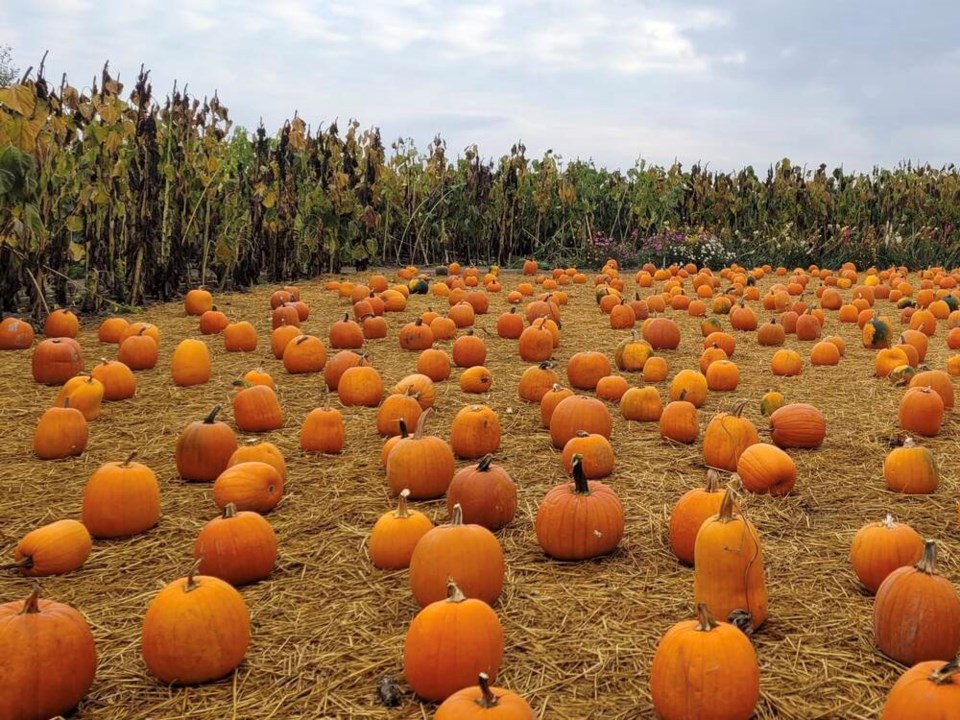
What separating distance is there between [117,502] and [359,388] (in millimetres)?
2644

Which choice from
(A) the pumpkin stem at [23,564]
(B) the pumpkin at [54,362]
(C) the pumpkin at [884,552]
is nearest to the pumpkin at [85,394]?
(B) the pumpkin at [54,362]

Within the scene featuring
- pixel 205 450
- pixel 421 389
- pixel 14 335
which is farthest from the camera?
pixel 14 335

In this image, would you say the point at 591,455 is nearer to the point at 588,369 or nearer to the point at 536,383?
the point at 536,383

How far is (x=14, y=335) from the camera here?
27.7 ft

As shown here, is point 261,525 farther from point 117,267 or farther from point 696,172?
point 696,172

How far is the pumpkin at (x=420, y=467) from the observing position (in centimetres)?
448

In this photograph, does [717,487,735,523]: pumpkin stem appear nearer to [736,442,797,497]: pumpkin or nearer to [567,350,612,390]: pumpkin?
[736,442,797,497]: pumpkin

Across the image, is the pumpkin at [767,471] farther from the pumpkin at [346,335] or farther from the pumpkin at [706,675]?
the pumpkin at [346,335]

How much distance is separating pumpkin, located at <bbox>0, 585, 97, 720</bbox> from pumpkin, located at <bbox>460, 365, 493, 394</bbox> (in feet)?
14.6

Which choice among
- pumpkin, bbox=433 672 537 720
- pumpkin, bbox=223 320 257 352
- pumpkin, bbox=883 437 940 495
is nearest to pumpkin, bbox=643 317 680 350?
pumpkin, bbox=223 320 257 352

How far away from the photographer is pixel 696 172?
74.5 feet

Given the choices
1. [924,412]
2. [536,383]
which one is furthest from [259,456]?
[924,412]

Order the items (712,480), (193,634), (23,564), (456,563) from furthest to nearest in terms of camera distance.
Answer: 1. (23,564)
2. (712,480)
3. (456,563)
4. (193,634)

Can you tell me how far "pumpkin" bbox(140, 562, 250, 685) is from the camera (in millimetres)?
2822
